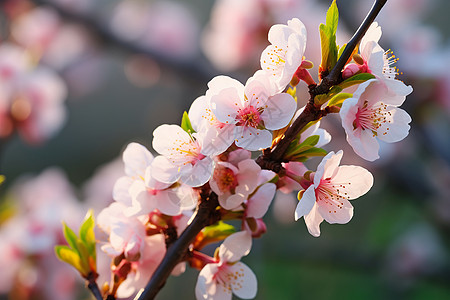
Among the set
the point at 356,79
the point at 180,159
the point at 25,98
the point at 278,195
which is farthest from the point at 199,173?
the point at 278,195

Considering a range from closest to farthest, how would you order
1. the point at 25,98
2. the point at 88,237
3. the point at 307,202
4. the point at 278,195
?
the point at 307,202 → the point at 88,237 → the point at 25,98 → the point at 278,195

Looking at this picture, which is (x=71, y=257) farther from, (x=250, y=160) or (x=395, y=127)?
(x=395, y=127)

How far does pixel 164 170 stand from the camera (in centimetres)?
38

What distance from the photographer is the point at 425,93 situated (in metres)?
1.48

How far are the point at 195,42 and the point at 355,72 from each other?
2.11m

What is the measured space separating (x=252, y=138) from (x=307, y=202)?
0.20ft

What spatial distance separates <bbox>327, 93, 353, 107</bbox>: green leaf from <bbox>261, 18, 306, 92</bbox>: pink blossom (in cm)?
4

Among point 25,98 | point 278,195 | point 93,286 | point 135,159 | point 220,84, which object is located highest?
point 220,84

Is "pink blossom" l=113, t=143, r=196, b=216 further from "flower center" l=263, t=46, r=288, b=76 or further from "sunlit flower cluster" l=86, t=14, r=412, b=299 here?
"flower center" l=263, t=46, r=288, b=76

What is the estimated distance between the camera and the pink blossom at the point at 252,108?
36 centimetres

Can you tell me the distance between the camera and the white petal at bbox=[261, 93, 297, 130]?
35 centimetres

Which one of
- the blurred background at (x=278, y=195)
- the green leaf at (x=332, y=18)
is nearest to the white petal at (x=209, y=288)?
the green leaf at (x=332, y=18)

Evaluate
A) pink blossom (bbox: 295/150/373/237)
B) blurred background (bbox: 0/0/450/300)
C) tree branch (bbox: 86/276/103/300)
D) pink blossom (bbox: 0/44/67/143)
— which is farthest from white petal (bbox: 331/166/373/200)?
pink blossom (bbox: 0/44/67/143)

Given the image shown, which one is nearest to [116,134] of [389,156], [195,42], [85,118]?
[85,118]
